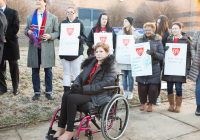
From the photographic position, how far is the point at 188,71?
4.40m

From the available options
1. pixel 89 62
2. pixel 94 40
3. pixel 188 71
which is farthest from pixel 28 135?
pixel 188 71

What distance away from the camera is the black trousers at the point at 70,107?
113 inches

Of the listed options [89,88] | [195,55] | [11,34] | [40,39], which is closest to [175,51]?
[195,55]

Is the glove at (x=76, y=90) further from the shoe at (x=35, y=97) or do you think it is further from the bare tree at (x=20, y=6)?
the bare tree at (x=20, y=6)

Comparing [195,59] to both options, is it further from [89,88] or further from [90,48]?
[89,88]

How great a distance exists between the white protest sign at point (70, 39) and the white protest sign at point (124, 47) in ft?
3.02

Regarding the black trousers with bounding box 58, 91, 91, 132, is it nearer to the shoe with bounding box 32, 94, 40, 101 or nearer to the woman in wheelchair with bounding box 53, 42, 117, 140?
the woman in wheelchair with bounding box 53, 42, 117, 140

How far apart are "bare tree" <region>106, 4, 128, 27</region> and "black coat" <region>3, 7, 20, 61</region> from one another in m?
20.9

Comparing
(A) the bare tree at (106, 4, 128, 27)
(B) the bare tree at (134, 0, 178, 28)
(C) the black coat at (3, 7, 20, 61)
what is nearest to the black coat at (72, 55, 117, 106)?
(C) the black coat at (3, 7, 20, 61)

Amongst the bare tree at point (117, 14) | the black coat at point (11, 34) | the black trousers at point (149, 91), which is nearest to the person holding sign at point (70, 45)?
the black coat at point (11, 34)

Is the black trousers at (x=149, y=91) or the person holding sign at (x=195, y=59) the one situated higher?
the person holding sign at (x=195, y=59)

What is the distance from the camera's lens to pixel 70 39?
4.51 m

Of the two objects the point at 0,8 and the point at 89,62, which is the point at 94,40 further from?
the point at 0,8

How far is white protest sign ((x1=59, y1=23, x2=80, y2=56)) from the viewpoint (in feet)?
14.7
